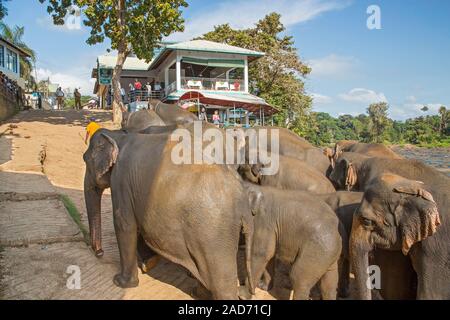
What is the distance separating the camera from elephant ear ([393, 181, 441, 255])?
12.9 feet

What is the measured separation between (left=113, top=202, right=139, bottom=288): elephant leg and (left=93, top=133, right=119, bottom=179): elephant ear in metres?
0.58

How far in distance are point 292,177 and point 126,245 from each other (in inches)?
107

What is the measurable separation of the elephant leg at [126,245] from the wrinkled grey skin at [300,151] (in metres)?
3.93

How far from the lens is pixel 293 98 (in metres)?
33.5

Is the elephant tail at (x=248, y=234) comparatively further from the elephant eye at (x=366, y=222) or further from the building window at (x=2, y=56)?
the building window at (x=2, y=56)

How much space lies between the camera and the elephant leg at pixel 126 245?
4855mm

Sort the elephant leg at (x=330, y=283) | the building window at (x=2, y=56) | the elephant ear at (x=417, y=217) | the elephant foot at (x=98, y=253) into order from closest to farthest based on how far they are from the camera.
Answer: the elephant ear at (x=417, y=217) → the elephant leg at (x=330, y=283) → the elephant foot at (x=98, y=253) → the building window at (x=2, y=56)

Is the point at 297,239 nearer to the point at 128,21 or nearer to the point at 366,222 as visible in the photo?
the point at 366,222

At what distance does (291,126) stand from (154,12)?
16.0 meters

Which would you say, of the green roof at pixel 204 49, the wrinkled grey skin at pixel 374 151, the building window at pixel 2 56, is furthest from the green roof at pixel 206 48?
the wrinkled grey skin at pixel 374 151

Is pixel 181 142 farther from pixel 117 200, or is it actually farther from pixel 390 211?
pixel 390 211

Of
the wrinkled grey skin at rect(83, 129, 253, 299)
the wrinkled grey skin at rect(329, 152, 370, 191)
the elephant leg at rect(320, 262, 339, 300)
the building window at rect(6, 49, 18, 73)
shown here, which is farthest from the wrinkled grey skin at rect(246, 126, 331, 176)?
the building window at rect(6, 49, 18, 73)

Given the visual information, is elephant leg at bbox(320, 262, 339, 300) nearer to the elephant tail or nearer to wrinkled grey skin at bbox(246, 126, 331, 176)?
the elephant tail

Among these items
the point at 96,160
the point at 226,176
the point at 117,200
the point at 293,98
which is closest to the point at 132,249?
the point at 117,200
